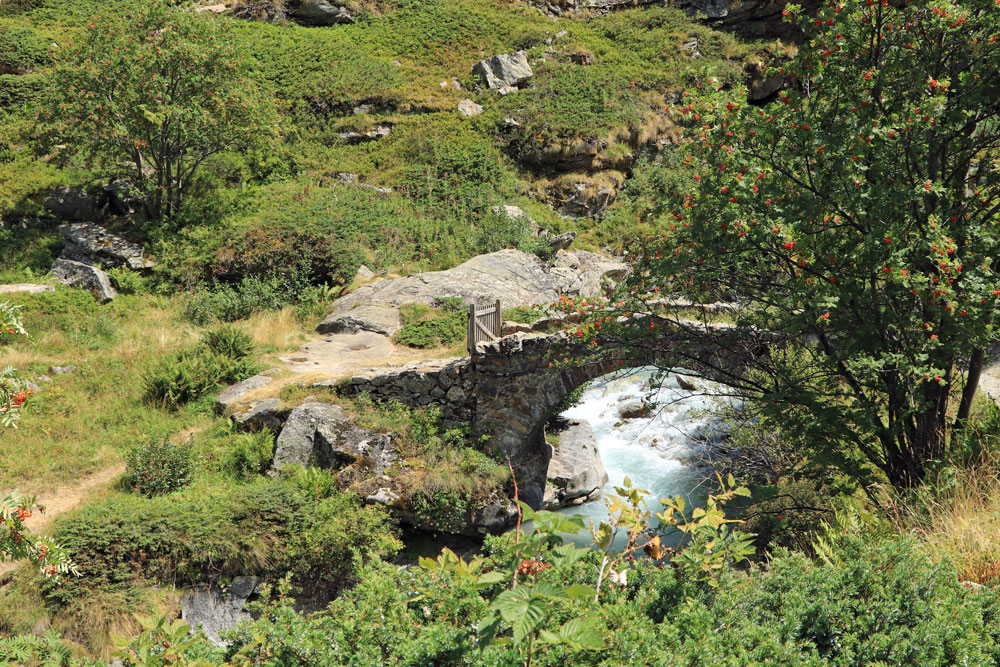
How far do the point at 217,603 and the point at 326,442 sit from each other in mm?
3089

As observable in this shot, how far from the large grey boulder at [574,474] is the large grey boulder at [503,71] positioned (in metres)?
20.4

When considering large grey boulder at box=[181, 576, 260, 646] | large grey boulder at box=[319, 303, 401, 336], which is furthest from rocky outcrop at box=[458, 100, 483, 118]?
large grey boulder at box=[181, 576, 260, 646]

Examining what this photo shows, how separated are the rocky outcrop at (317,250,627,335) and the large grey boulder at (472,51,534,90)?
13.8 meters

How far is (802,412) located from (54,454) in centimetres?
1178

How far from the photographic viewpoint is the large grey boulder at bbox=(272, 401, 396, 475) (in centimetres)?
1177

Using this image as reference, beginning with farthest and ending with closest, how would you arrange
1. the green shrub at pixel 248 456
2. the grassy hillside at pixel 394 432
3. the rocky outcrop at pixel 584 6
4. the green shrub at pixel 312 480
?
1. the rocky outcrop at pixel 584 6
2. the green shrub at pixel 248 456
3. the green shrub at pixel 312 480
4. the grassy hillside at pixel 394 432

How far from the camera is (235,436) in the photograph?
11930mm

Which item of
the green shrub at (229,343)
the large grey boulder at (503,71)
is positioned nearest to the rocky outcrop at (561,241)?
the large grey boulder at (503,71)

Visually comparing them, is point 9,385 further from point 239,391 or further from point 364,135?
point 364,135

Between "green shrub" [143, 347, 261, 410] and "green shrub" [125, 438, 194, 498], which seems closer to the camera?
"green shrub" [125, 438, 194, 498]

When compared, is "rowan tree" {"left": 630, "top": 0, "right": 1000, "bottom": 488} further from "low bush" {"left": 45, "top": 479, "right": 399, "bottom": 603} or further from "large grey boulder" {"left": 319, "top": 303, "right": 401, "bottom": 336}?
"large grey boulder" {"left": 319, "top": 303, "right": 401, "bottom": 336}

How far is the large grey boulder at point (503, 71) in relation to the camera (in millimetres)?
30922

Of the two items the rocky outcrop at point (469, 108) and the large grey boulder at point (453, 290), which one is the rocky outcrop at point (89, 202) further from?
the rocky outcrop at point (469, 108)

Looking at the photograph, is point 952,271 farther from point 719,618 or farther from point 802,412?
point 719,618
